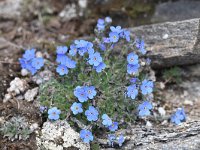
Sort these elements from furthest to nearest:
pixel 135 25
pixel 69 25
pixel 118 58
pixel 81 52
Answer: pixel 69 25, pixel 135 25, pixel 118 58, pixel 81 52

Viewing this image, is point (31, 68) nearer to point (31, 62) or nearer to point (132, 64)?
point (31, 62)

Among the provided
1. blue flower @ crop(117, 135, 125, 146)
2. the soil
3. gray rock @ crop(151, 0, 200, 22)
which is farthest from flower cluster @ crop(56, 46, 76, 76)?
gray rock @ crop(151, 0, 200, 22)

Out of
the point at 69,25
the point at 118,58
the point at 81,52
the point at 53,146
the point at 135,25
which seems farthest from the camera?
the point at 69,25

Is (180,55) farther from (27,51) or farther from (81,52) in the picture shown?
(27,51)

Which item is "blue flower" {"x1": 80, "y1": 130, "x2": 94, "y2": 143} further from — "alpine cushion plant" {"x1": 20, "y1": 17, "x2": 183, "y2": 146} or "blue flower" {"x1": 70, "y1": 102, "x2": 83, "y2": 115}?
"blue flower" {"x1": 70, "y1": 102, "x2": 83, "y2": 115}

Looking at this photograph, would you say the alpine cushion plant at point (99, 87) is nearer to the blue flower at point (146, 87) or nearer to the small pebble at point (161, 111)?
the blue flower at point (146, 87)

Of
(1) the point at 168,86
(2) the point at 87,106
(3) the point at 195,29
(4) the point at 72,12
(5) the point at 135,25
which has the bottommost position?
(2) the point at 87,106

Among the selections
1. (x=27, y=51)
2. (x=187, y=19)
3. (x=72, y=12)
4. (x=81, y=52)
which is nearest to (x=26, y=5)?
(x=72, y=12)

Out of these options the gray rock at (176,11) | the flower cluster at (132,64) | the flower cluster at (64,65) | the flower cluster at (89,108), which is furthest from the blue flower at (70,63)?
the gray rock at (176,11)
